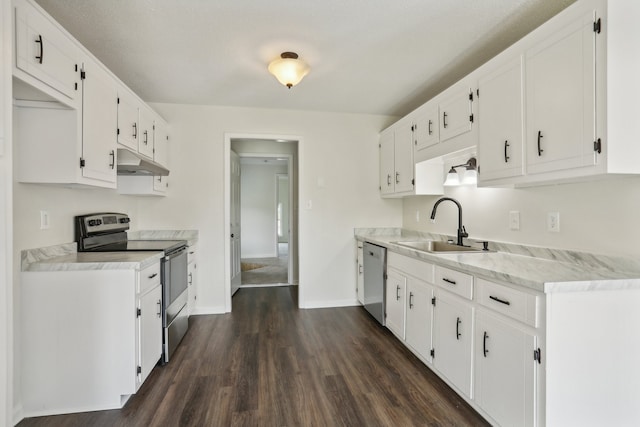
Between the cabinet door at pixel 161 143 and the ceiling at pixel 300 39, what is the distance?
349 millimetres

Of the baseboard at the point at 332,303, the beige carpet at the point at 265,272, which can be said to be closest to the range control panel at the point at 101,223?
the baseboard at the point at 332,303

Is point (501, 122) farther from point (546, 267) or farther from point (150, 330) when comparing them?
point (150, 330)

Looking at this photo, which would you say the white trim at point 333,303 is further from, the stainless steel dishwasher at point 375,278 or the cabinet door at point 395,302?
the cabinet door at point 395,302

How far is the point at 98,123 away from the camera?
2.08 meters

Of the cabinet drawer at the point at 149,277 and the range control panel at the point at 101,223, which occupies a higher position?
the range control panel at the point at 101,223

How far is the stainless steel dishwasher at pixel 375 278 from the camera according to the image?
10.1 ft

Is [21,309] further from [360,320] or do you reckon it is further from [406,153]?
[406,153]

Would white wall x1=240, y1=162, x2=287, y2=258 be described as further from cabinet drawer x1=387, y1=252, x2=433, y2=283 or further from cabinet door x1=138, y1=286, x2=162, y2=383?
cabinet door x1=138, y1=286, x2=162, y2=383

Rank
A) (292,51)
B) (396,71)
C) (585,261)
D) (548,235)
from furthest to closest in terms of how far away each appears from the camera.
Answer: (396,71) → (292,51) → (548,235) → (585,261)

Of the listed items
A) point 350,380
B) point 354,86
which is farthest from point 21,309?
point 354,86

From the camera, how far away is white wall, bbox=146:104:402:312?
3588mm

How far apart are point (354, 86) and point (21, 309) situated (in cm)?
298

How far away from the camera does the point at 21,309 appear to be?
1.77 m
